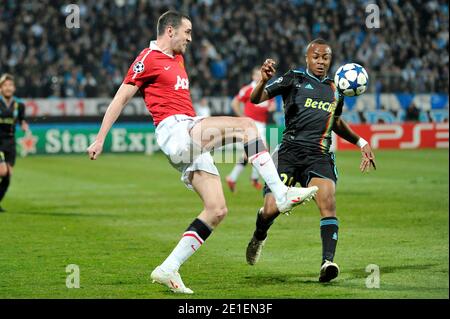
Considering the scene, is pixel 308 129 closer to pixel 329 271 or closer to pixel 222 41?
pixel 329 271

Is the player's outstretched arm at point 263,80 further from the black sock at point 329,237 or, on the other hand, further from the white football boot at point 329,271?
the white football boot at point 329,271

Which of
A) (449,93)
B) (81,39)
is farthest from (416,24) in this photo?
(81,39)

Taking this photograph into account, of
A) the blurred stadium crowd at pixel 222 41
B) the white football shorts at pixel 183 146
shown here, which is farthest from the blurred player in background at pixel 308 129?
the blurred stadium crowd at pixel 222 41

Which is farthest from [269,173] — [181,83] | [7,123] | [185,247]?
[7,123]

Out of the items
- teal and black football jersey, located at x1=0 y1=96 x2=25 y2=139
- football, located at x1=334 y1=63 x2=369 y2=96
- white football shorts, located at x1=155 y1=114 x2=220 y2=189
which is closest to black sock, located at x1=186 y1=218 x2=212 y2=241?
white football shorts, located at x1=155 y1=114 x2=220 y2=189

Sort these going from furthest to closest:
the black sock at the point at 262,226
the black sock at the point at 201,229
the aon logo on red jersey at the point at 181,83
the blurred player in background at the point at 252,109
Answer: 1. the blurred player in background at the point at 252,109
2. the black sock at the point at 262,226
3. the aon logo on red jersey at the point at 181,83
4. the black sock at the point at 201,229

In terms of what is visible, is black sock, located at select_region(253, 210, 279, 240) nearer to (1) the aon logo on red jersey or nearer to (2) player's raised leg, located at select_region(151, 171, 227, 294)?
(2) player's raised leg, located at select_region(151, 171, 227, 294)

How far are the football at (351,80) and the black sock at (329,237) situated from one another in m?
1.35

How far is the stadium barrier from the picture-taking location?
27.7 metres

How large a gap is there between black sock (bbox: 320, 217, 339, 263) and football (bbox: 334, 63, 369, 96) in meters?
1.35

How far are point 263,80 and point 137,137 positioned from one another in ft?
69.8

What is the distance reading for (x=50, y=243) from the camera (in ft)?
34.8

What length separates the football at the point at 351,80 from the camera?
8.31m

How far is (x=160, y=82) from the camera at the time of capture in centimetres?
734
